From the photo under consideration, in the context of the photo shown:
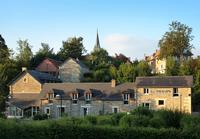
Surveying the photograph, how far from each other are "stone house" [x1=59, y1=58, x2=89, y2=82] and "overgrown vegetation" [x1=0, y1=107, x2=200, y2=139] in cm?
4878

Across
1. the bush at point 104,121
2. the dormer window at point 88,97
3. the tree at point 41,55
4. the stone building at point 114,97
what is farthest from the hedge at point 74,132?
the tree at point 41,55

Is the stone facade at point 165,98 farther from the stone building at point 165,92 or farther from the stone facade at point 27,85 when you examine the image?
the stone facade at point 27,85

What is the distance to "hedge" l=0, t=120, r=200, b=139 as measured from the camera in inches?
1185

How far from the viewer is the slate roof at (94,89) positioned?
66.0 metres

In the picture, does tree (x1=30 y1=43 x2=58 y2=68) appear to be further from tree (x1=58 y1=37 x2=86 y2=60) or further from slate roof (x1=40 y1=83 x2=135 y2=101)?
slate roof (x1=40 y1=83 x2=135 y2=101)

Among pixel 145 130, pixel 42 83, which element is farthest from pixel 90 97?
pixel 145 130

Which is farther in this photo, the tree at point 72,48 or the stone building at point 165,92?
the tree at point 72,48

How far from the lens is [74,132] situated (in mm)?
31672

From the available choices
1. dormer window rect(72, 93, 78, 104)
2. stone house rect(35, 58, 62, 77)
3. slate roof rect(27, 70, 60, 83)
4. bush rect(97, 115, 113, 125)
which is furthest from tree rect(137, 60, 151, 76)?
bush rect(97, 115, 113, 125)

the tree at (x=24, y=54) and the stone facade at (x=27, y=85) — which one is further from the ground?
the tree at (x=24, y=54)

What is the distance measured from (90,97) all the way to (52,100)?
5875 millimetres

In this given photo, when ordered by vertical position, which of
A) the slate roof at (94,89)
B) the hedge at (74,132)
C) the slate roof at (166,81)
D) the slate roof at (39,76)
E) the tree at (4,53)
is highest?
the tree at (4,53)

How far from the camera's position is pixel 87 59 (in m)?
98.0

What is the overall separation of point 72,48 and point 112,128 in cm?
7061
